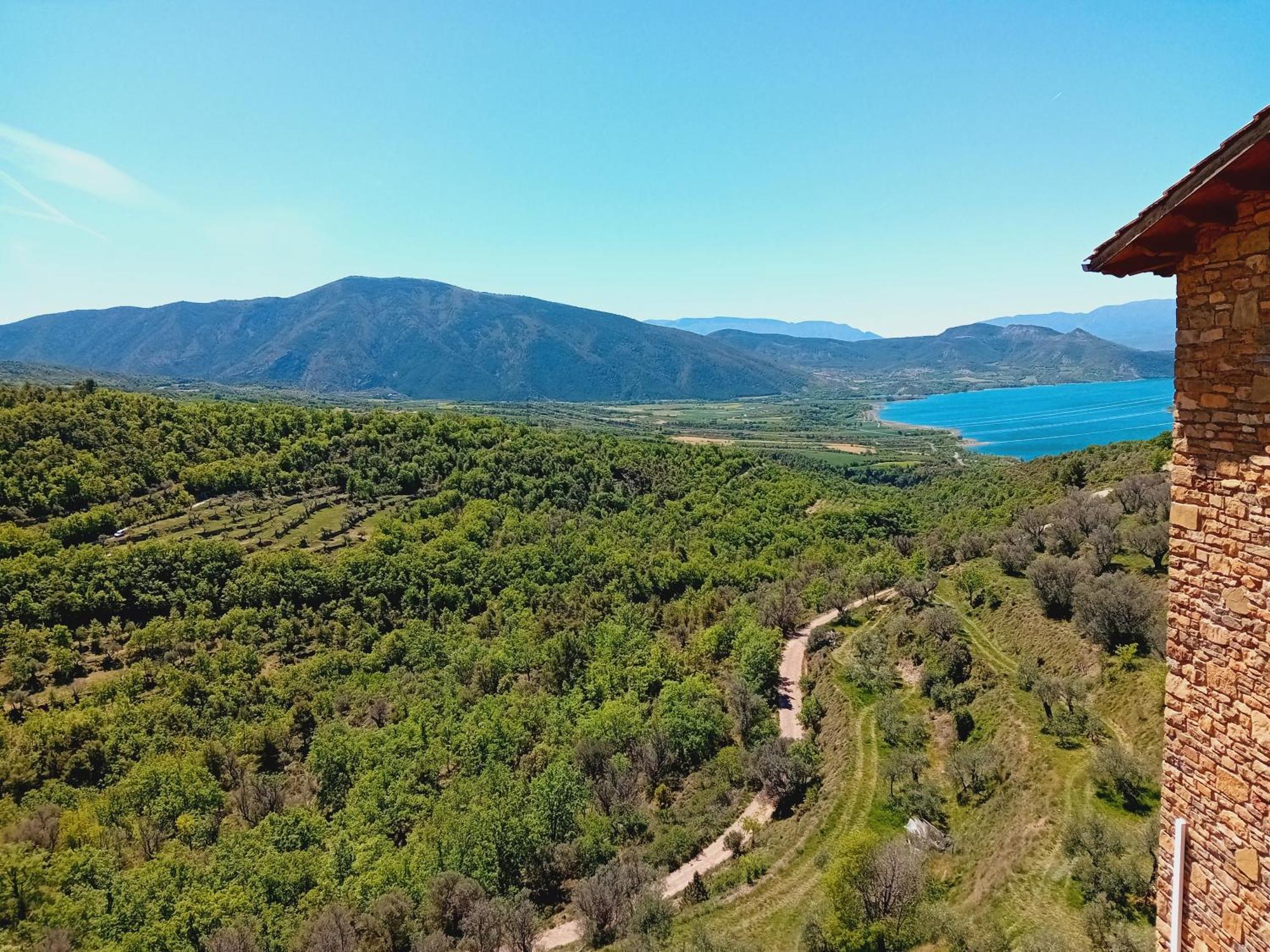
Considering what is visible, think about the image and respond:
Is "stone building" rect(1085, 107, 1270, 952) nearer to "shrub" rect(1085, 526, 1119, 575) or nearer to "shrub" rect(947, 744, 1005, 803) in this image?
"shrub" rect(947, 744, 1005, 803)

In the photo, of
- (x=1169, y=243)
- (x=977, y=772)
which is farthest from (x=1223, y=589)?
(x=977, y=772)

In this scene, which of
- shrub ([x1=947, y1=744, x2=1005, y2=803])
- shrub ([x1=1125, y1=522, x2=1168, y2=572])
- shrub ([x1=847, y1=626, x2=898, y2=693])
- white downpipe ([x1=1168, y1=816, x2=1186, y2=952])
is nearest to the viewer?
white downpipe ([x1=1168, y1=816, x2=1186, y2=952])

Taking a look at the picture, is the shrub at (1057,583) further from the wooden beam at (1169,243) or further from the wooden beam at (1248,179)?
the wooden beam at (1248,179)

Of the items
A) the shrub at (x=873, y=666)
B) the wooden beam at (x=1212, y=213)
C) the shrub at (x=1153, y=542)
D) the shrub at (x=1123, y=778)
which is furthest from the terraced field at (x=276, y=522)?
the wooden beam at (x=1212, y=213)

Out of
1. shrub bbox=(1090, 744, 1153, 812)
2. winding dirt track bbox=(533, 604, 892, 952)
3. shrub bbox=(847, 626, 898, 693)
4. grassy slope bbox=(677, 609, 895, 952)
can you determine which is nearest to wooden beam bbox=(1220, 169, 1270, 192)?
shrub bbox=(1090, 744, 1153, 812)

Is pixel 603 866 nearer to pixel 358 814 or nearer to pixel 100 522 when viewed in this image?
pixel 358 814

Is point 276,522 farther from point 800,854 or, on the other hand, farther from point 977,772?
point 977,772
